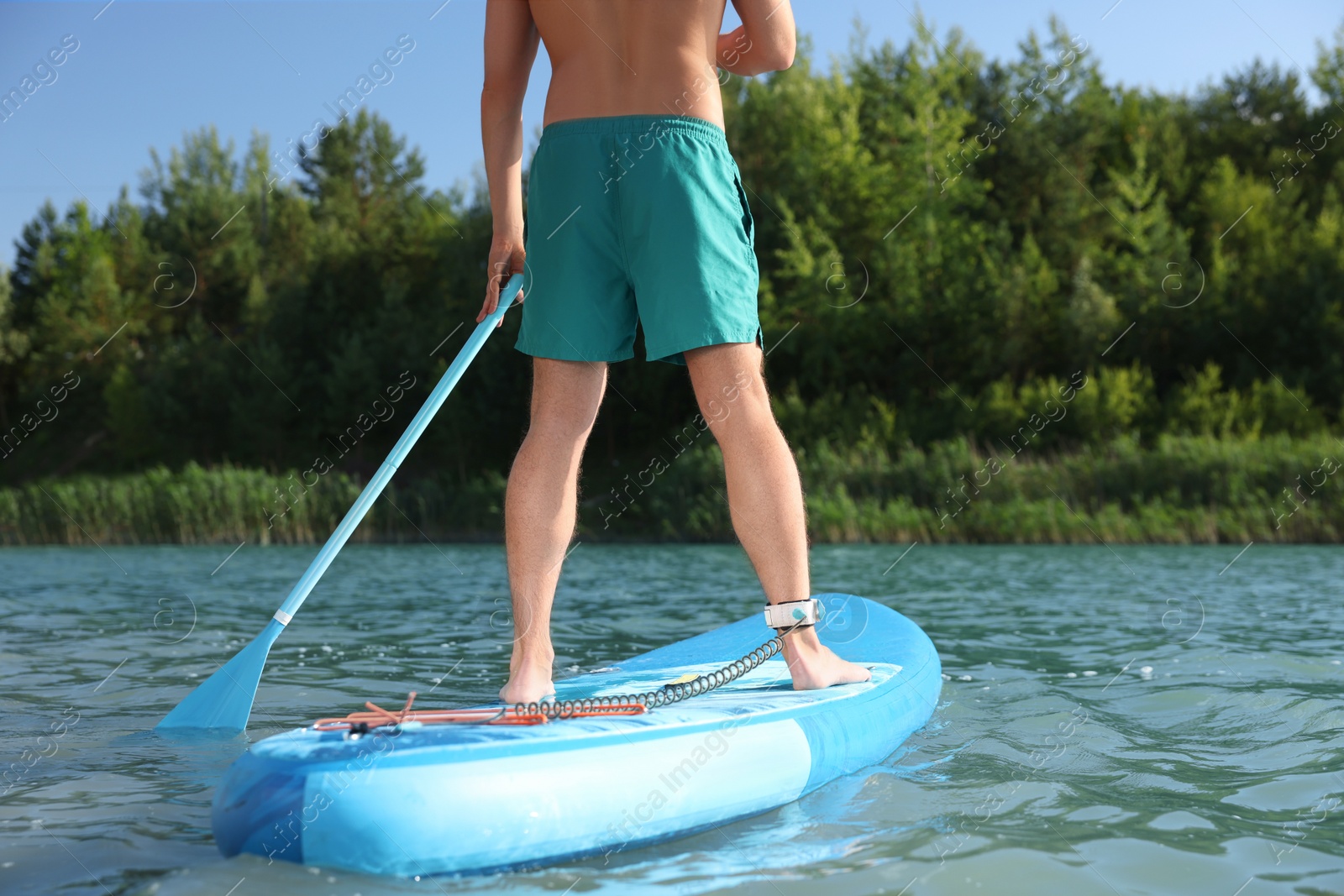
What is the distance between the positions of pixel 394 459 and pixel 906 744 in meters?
1.48

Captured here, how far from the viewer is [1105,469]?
647 inches

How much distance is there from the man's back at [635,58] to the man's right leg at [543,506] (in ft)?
2.08

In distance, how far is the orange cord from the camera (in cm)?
209

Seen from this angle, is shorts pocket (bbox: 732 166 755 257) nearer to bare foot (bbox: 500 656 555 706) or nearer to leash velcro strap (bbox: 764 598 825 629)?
leash velcro strap (bbox: 764 598 825 629)

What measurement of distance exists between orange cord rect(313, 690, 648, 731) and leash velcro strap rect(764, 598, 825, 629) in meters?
0.43

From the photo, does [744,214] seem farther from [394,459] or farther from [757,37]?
[394,459]

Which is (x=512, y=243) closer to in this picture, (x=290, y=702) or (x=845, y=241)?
(x=290, y=702)

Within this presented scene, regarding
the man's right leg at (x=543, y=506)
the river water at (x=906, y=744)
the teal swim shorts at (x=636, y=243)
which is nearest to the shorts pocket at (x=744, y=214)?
the teal swim shorts at (x=636, y=243)

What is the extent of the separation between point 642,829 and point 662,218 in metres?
1.33

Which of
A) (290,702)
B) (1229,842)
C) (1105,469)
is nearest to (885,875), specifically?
(1229,842)

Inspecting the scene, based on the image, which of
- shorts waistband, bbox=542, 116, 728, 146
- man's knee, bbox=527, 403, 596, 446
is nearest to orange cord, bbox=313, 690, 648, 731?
man's knee, bbox=527, 403, 596, 446

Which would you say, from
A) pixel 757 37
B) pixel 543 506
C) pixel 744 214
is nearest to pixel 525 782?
pixel 543 506

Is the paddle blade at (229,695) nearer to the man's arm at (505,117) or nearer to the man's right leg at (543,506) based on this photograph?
the man's right leg at (543,506)

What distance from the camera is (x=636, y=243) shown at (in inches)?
104
